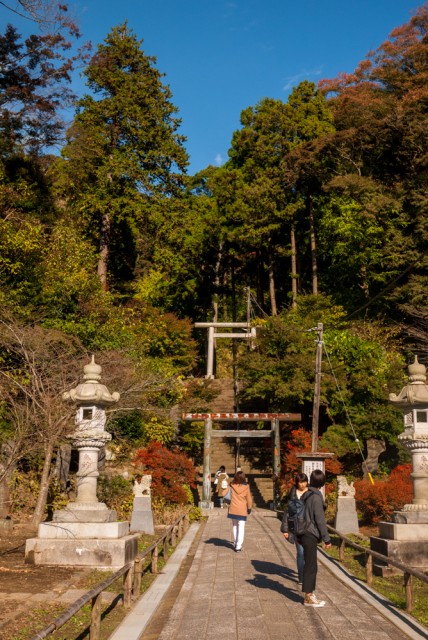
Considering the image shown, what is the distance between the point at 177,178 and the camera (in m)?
34.8

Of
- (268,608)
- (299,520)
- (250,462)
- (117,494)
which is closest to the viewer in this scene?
(268,608)

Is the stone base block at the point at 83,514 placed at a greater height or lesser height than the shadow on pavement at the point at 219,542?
greater

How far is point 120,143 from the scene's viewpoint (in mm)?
34906

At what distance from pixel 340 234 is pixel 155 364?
1276 centimetres

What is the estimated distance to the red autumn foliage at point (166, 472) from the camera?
20.8 m

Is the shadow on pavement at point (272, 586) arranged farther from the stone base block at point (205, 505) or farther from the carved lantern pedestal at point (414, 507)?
the stone base block at point (205, 505)

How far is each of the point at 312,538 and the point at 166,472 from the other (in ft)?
43.0

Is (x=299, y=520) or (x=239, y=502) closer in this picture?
(x=299, y=520)

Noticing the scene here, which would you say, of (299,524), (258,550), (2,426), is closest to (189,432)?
(2,426)

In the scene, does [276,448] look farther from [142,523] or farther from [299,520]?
[299,520]

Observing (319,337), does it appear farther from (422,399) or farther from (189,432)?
(422,399)

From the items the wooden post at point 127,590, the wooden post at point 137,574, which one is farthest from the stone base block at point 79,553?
the wooden post at point 127,590

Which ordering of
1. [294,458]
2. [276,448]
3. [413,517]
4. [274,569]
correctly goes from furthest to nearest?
[276,448]
[294,458]
[274,569]
[413,517]

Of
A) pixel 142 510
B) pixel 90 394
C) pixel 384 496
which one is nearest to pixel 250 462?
pixel 384 496
